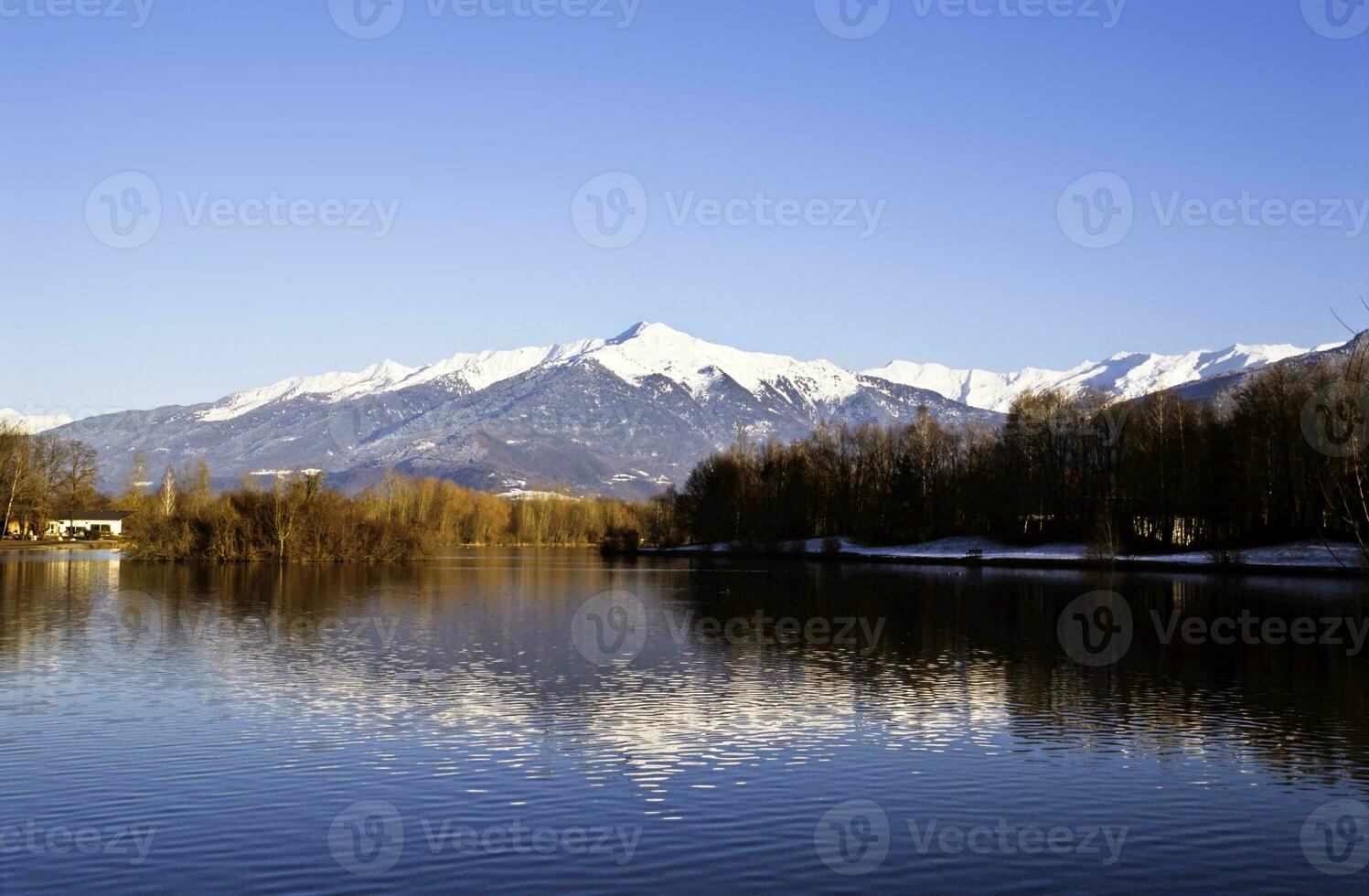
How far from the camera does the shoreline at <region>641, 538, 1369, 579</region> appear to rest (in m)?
74.2

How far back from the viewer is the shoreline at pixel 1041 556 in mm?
74250

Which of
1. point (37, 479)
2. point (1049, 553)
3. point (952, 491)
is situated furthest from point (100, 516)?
point (1049, 553)

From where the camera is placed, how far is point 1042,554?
95.0 m

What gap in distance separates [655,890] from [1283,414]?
79.0 meters

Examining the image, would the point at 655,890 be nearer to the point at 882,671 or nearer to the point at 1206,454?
the point at 882,671

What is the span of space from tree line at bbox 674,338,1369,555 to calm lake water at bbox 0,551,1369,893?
36955mm

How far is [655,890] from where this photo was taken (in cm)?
1266

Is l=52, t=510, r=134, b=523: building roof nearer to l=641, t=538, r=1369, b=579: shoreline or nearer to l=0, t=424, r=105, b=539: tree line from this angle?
l=0, t=424, r=105, b=539: tree line

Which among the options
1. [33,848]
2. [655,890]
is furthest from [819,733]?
[33,848]

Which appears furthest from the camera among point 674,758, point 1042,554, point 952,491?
point 952,491

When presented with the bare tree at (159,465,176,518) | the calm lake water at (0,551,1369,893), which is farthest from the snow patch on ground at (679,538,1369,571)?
the bare tree at (159,465,176,518)

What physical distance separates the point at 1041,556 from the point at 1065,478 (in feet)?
44.2

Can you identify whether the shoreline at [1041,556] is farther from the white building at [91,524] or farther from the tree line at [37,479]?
the white building at [91,524]

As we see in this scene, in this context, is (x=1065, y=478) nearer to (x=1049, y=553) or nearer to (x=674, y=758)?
(x=1049, y=553)
